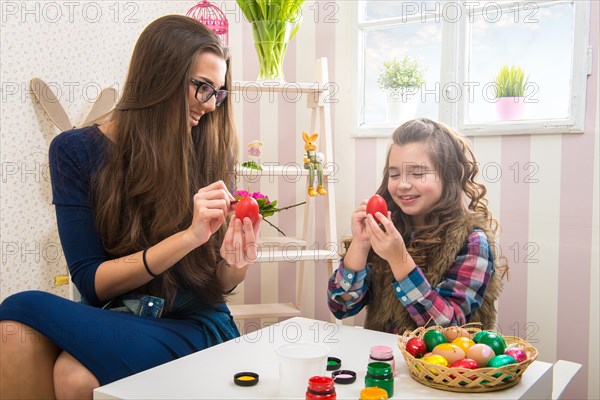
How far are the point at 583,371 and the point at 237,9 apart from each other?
7.08 feet

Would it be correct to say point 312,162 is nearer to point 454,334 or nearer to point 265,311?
point 265,311

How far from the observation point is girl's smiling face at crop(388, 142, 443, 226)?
1777mm

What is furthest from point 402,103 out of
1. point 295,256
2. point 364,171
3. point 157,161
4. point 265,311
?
point 157,161

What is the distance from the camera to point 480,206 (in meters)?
1.92

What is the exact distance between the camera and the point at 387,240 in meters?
1.54

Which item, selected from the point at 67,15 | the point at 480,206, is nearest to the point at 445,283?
the point at 480,206

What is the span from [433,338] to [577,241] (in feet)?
3.80

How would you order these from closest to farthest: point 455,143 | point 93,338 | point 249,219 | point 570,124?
point 93,338
point 249,219
point 455,143
point 570,124

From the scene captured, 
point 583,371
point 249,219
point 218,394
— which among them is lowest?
point 583,371

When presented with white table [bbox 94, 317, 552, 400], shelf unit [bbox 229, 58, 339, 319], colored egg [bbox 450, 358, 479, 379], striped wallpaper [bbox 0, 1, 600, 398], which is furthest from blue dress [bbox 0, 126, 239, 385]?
striped wallpaper [bbox 0, 1, 600, 398]

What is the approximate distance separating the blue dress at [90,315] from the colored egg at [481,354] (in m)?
0.64

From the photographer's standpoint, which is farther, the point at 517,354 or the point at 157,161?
the point at 157,161

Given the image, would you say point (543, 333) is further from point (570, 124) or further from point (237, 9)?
point (237, 9)

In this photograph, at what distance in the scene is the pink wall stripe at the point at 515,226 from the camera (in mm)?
2262
